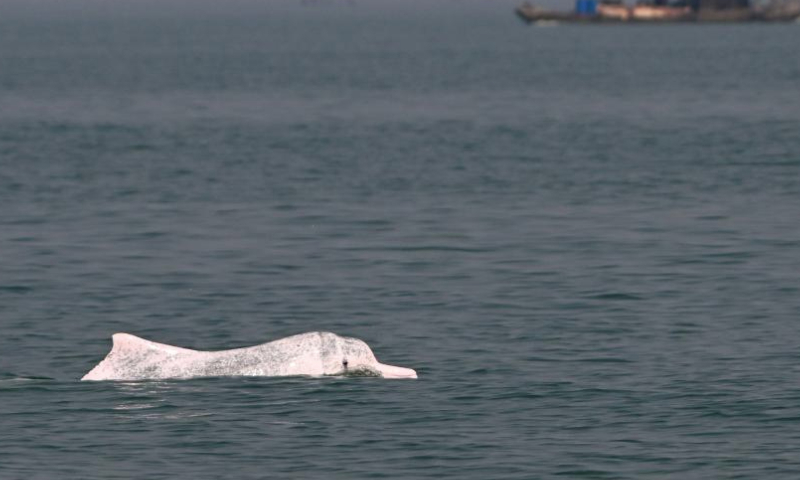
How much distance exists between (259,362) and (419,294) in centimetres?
908

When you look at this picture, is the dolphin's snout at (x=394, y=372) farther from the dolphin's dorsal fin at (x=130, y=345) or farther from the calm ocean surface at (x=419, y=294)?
the dolphin's dorsal fin at (x=130, y=345)

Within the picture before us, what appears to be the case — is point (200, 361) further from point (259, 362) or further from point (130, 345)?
point (130, 345)

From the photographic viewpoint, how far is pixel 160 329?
1304 inches

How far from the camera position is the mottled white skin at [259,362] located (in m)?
27.8

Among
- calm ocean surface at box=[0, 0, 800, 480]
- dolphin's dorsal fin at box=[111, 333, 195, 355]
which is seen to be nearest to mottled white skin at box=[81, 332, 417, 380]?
dolphin's dorsal fin at box=[111, 333, 195, 355]

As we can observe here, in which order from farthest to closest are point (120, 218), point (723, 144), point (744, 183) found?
point (723, 144), point (744, 183), point (120, 218)

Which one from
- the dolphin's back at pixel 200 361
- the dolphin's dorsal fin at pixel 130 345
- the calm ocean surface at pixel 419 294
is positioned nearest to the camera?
the calm ocean surface at pixel 419 294

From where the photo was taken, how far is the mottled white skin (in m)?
27.8

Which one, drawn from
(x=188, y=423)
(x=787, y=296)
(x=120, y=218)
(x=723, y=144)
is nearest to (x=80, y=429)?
(x=188, y=423)

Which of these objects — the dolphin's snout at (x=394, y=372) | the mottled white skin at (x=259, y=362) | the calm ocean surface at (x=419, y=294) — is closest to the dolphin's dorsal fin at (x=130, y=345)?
the mottled white skin at (x=259, y=362)

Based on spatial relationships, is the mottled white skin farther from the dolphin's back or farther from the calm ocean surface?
Result: the calm ocean surface

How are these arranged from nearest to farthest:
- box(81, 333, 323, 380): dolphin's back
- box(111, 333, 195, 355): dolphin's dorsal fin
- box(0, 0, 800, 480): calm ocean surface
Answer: box(0, 0, 800, 480): calm ocean surface, box(111, 333, 195, 355): dolphin's dorsal fin, box(81, 333, 323, 380): dolphin's back

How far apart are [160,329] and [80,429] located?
27.9ft

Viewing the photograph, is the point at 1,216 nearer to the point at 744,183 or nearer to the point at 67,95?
the point at 744,183
